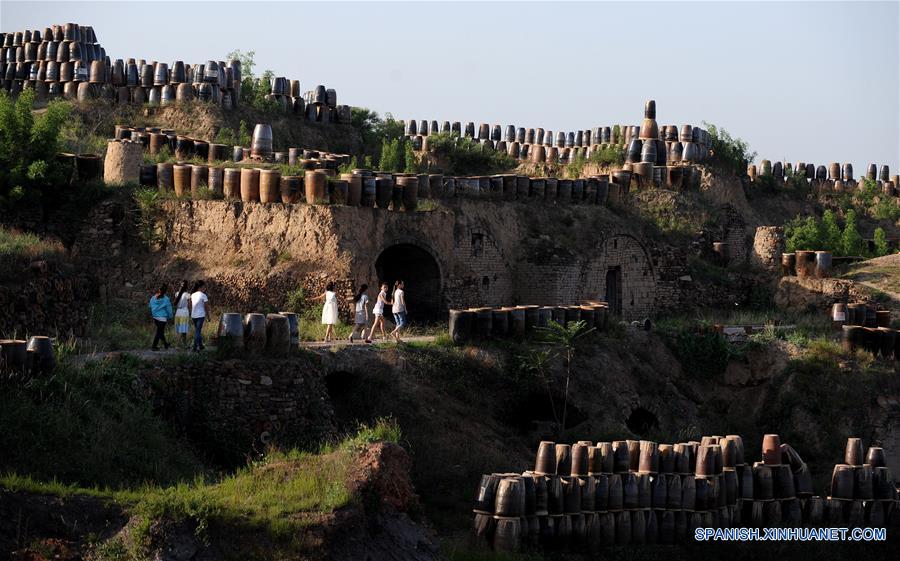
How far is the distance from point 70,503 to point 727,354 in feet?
69.4

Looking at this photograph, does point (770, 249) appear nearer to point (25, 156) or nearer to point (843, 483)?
point (843, 483)

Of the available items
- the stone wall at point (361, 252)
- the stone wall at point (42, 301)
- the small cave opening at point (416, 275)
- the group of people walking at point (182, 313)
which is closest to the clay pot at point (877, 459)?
the stone wall at point (361, 252)

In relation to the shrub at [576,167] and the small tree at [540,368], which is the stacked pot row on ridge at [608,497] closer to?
the small tree at [540,368]

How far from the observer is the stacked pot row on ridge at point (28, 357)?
2662cm

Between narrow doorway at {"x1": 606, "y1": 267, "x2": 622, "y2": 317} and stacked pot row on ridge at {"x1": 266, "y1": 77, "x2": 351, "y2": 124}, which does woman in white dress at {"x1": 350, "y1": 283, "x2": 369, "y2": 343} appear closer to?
narrow doorway at {"x1": 606, "y1": 267, "x2": 622, "y2": 317}

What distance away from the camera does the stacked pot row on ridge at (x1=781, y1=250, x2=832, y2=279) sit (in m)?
47.5

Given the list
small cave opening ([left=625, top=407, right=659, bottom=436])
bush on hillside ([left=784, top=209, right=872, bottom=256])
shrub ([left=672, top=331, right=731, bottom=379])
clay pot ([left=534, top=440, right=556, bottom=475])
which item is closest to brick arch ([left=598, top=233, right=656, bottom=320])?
shrub ([left=672, top=331, right=731, bottom=379])

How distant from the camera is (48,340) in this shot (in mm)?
27625

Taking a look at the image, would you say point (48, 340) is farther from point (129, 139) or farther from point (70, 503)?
point (129, 139)

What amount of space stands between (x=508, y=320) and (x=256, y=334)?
24.9 feet

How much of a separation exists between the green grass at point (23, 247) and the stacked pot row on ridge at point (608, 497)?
11609 millimetres

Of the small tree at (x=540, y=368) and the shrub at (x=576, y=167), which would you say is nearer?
the small tree at (x=540, y=368)

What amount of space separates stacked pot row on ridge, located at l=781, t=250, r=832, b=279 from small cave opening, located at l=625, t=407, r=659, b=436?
447 inches

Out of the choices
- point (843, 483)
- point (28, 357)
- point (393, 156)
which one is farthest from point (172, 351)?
point (393, 156)
